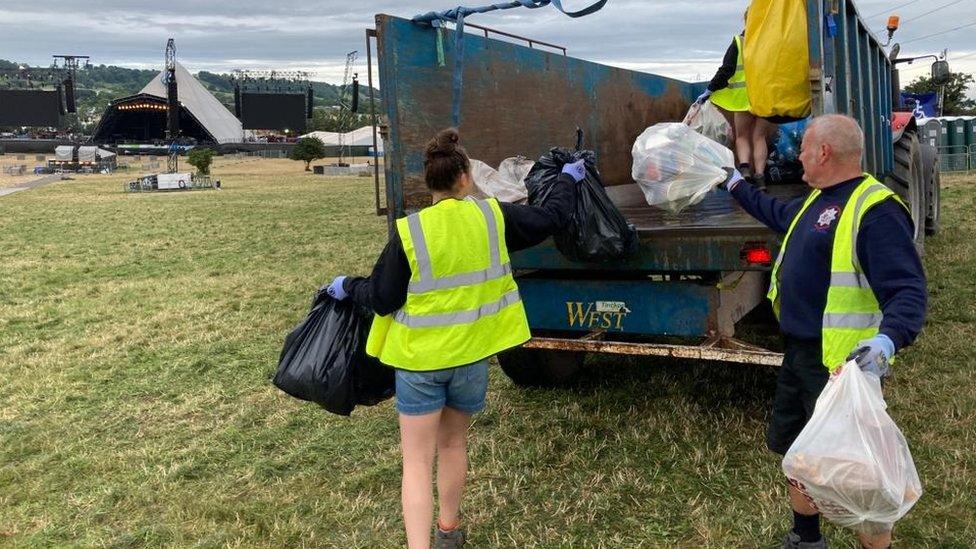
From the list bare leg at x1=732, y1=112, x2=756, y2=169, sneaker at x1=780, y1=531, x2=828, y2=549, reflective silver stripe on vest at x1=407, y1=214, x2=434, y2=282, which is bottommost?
sneaker at x1=780, y1=531, x2=828, y2=549

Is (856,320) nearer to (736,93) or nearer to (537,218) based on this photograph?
(537,218)

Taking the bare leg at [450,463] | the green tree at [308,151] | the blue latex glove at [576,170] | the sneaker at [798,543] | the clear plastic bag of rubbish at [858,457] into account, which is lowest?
the sneaker at [798,543]

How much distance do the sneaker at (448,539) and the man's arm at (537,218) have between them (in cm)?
109

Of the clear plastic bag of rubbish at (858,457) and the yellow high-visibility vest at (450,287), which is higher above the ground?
the yellow high-visibility vest at (450,287)

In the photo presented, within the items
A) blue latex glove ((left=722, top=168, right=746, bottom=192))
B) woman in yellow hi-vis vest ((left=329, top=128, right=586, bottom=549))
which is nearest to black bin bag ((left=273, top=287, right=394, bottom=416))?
woman in yellow hi-vis vest ((left=329, top=128, right=586, bottom=549))

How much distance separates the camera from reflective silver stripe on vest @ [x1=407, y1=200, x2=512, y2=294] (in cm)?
272

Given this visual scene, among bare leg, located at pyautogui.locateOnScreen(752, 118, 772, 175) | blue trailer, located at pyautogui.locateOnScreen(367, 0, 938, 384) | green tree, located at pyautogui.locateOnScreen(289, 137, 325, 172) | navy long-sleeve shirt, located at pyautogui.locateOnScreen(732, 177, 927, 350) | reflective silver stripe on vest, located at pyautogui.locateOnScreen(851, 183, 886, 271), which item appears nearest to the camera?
navy long-sleeve shirt, located at pyautogui.locateOnScreen(732, 177, 927, 350)

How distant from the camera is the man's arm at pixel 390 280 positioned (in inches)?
109

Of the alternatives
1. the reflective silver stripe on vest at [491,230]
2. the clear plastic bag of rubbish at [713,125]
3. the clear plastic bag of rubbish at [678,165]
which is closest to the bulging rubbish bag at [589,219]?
the clear plastic bag of rubbish at [678,165]

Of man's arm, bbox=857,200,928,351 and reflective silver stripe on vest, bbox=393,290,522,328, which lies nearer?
man's arm, bbox=857,200,928,351

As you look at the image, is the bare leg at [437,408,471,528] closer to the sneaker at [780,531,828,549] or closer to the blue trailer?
the blue trailer

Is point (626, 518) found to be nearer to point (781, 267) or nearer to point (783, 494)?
point (783, 494)

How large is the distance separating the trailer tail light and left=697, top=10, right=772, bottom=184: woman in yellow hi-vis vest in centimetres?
162

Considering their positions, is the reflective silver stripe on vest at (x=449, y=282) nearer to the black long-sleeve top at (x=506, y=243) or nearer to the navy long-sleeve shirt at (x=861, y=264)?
the black long-sleeve top at (x=506, y=243)
